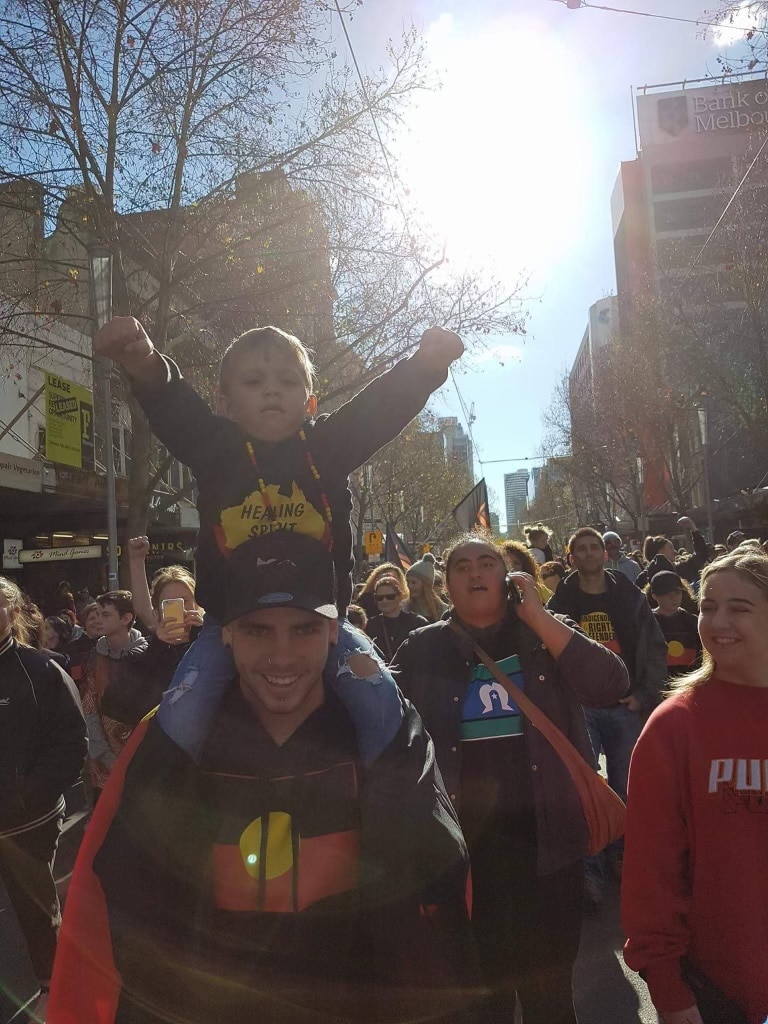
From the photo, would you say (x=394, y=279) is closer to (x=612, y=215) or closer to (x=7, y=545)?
(x=7, y=545)

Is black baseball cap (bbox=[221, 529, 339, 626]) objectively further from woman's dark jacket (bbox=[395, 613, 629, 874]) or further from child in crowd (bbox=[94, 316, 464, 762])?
woman's dark jacket (bbox=[395, 613, 629, 874])

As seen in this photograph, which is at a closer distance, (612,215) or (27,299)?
(27,299)

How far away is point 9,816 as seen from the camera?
3943 millimetres

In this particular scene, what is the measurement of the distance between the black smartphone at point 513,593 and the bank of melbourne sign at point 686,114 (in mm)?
68283

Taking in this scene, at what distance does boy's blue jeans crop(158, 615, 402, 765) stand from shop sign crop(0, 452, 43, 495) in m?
14.2

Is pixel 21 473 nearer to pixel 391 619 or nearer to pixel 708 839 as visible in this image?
pixel 391 619

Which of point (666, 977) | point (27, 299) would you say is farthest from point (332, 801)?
point (27, 299)

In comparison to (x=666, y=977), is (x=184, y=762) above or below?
above

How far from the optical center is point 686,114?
65.2 m

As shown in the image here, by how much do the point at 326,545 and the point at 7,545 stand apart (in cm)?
1755

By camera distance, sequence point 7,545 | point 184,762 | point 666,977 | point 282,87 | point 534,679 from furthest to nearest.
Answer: point 7,545 < point 282,87 < point 534,679 < point 666,977 < point 184,762

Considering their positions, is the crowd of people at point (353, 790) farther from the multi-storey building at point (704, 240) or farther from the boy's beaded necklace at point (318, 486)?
the multi-storey building at point (704, 240)

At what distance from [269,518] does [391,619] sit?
5167 millimetres

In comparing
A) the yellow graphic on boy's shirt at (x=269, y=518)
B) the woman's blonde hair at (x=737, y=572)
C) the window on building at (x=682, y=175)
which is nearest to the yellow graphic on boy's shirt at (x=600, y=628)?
the woman's blonde hair at (x=737, y=572)
